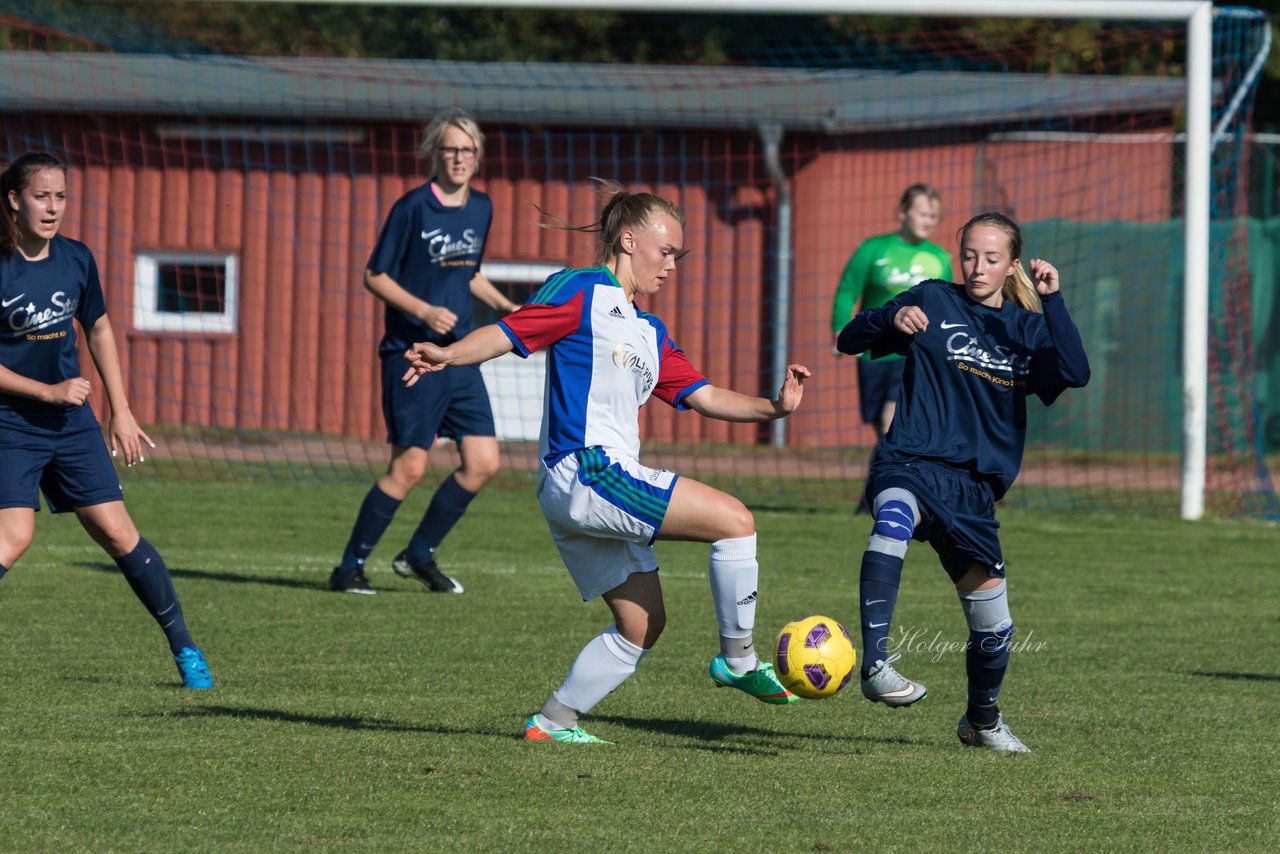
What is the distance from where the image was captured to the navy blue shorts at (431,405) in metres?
8.30

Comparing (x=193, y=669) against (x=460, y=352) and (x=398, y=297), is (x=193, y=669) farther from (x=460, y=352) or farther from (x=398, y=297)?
(x=398, y=297)

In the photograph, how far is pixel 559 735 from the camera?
5.22 metres

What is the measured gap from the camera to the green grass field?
14.2 ft

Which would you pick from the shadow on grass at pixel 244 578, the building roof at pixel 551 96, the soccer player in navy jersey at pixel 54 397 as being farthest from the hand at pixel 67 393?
the building roof at pixel 551 96

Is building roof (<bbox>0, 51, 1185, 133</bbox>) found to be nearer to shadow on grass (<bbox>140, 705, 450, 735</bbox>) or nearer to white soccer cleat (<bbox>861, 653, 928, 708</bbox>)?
shadow on grass (<bbox>140, 705, 450, 735</bbox>)

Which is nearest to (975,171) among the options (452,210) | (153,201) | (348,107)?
(348,107)

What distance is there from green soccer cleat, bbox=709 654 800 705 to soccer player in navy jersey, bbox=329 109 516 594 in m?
3.26

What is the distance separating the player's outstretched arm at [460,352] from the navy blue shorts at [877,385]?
641 cm

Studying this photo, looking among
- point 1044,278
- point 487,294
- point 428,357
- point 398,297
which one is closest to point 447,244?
point 487,294

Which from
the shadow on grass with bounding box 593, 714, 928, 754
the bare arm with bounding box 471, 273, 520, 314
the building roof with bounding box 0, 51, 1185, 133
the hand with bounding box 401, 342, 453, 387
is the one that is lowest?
the shadow on grass with bounding box 593, 714, 928, 754

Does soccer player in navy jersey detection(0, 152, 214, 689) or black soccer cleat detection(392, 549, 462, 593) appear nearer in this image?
soccer player in navy jersey detection(0, 152, 214, 689)

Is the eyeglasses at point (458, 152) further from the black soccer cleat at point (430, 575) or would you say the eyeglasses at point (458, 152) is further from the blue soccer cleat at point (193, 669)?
the blue soccer cleat at point (193, 669)

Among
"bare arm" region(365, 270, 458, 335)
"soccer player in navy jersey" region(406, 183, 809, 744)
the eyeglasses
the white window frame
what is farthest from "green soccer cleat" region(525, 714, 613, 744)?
the white window frame

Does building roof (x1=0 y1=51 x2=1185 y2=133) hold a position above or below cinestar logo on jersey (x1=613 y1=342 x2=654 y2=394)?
above
